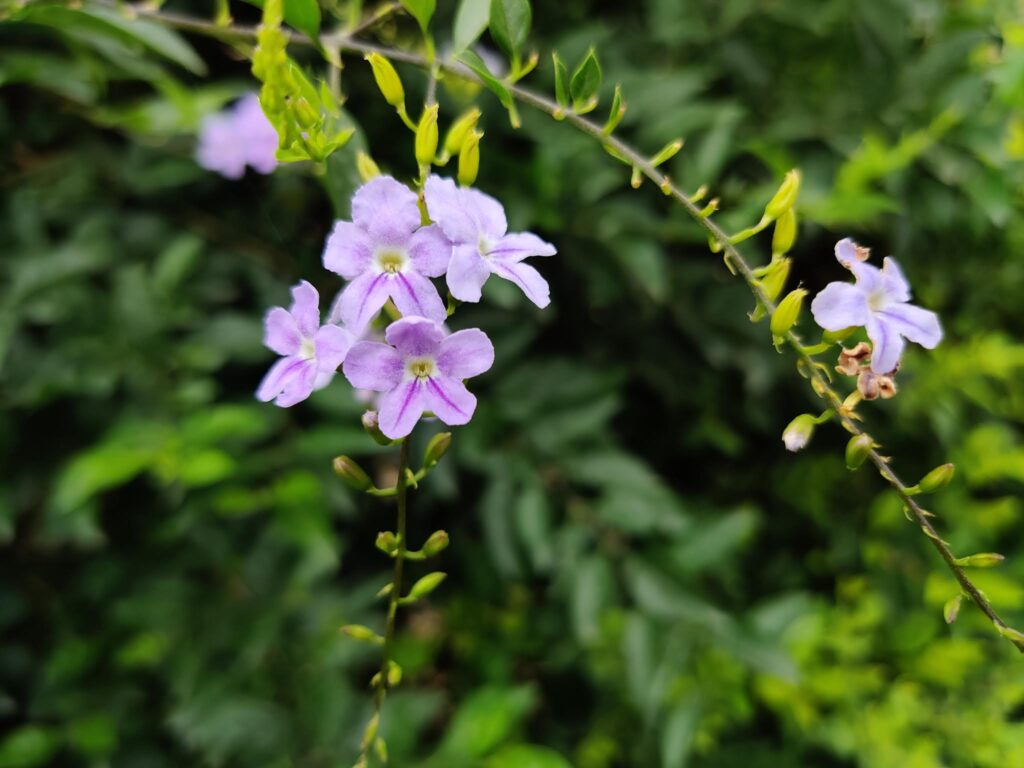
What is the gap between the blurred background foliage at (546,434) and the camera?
126 centimetres

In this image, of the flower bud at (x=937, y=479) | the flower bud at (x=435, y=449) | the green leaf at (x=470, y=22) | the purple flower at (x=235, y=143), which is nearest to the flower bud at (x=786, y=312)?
the flower bud at (x=937, y=479)

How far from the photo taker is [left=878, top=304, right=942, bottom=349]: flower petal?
2.14 ft

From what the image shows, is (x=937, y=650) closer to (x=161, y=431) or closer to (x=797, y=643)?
(x=797, y=643)

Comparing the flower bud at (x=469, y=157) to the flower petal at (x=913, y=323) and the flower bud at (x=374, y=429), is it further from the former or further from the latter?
the flower petal at (x=913, y=323)

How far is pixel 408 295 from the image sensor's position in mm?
606

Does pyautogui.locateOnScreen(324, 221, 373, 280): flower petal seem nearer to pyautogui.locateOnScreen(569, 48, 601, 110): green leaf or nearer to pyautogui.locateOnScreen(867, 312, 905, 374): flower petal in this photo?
pyautogui.locateOnScreen(569, 48, 601, 110): green leaf

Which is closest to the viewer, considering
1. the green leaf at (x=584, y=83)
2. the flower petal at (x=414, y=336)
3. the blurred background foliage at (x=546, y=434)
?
the flower petal at (x=414, y=336)

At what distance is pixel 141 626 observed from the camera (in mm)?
1320

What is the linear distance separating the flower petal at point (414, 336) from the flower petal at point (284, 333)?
0.36ft

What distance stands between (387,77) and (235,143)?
804mm

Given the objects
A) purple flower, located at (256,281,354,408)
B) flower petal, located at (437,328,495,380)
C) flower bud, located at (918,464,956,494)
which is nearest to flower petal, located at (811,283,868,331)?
flower bud, located at (918,464,956,494)

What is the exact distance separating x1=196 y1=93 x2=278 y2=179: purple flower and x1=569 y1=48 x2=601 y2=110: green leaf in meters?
0.75

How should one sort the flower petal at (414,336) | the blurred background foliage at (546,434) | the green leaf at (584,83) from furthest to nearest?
the blurred background foliage at (546,434) → the green leaf at (584,83) → the flower petal at (414,336)

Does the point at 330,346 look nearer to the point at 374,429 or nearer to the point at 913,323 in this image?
the point at 374,429
